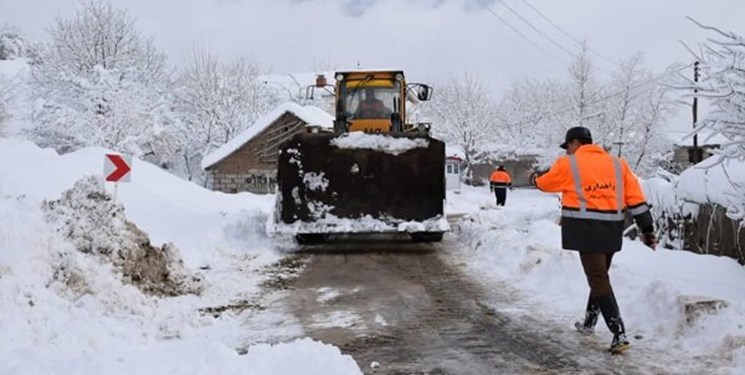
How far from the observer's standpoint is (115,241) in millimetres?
6746

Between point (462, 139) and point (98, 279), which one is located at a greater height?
point (462, 139)

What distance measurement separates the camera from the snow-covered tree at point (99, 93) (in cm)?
3153

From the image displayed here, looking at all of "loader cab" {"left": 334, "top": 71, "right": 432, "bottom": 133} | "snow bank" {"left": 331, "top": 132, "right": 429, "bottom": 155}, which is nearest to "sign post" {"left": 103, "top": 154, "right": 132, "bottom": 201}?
"snow bank" {"left": 331, "top": 132, "right": 429, "bottom": 155}

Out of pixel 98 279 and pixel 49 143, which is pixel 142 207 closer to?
pixel 98 279

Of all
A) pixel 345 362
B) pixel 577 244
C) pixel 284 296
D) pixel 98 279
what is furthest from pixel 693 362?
pixel 98 279

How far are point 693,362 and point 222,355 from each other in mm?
2966

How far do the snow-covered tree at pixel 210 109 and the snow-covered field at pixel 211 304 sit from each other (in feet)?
110

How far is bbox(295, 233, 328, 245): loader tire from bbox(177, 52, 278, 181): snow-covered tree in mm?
31193

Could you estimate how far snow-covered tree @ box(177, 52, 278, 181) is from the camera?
42781 millimetres

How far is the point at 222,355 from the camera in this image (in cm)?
412

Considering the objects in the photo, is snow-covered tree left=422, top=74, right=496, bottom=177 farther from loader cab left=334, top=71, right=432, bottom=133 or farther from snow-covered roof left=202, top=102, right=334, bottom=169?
loader cab left=334, top=71, right=432, bottom=133

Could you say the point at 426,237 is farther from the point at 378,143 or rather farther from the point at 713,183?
the point at 713,183

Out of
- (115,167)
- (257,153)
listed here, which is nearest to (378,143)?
(115,167)

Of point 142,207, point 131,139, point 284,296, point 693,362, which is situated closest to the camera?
point 693,362
